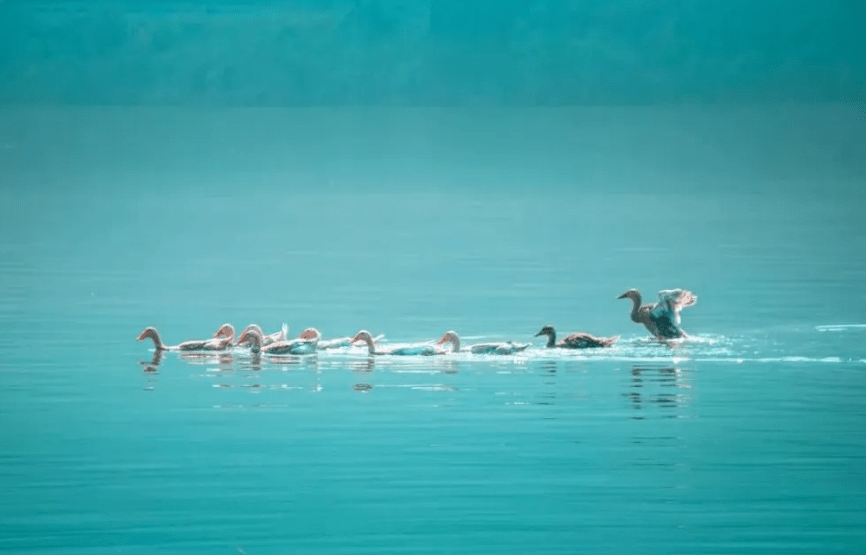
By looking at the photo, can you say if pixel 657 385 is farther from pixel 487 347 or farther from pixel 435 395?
pixel 487 347

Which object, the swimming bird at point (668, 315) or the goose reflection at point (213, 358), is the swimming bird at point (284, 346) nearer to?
the goose reflection at point (213, 358)

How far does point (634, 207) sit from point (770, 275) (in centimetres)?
3537

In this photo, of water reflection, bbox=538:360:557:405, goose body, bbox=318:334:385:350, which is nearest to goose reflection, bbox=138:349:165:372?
goose body, bbox=318:334:385:350

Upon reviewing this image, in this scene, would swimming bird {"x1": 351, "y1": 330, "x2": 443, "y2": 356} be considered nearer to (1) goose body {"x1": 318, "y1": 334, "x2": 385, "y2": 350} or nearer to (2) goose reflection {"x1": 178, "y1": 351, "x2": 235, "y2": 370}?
(1) goose body {"x1": 318, "y1": 334, "x2": 385, "y2": 350}

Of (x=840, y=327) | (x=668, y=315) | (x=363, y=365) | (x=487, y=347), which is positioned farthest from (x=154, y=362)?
(x=840, y=327)

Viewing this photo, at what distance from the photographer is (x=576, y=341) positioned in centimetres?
2398

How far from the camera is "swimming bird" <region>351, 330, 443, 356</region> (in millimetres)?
23627

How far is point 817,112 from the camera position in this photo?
142000mm

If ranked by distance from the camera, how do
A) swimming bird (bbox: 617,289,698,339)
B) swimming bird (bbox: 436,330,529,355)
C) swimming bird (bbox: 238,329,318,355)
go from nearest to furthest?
swimming bird (bbox: 436,330,529,355) < swimming bird (bbox: 238,329,318,355) < swimming bird (bbox: 617,289,698,339)

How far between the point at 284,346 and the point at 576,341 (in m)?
3.26

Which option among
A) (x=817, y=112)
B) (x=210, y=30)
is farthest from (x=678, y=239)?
(x=817, y=112)

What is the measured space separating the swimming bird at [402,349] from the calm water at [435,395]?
0.77 ft

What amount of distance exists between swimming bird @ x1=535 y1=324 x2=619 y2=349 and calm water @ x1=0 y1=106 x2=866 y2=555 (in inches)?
11.3

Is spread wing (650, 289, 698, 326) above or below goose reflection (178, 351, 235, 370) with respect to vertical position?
above
